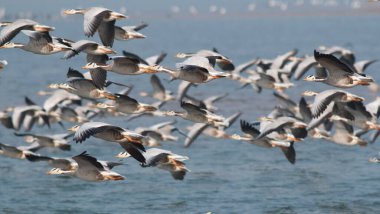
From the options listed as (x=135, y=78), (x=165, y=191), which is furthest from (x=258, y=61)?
(x=135, y=78)

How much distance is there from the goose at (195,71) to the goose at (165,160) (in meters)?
1.38

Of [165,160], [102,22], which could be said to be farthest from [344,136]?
[102,22]

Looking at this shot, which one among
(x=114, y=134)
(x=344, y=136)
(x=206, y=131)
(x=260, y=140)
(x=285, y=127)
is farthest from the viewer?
(x=206, y=131)

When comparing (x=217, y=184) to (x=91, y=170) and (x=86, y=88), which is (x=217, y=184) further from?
(x=91, y=170)

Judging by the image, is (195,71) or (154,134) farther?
(154,134)

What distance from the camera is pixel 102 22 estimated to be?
19.7 metres

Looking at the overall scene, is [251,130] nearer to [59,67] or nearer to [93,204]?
[93,204]

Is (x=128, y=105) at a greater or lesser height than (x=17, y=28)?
lesser

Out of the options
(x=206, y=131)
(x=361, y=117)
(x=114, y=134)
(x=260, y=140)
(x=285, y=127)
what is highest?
(x=114, y=134)

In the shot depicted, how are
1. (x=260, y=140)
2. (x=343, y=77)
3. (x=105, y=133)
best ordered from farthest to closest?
(x=260, y=140) → (x=343, y=77) → (x=105, y=133)

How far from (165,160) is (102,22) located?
8.93ft

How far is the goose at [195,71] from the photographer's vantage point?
1947 cm

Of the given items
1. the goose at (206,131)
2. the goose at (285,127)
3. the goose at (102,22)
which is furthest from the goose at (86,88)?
the goose at (206,131)

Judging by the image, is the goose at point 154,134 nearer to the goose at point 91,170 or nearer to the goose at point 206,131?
the goose at point 206,131
